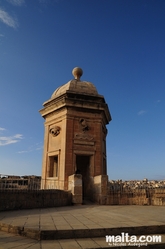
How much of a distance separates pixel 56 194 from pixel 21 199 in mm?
1750

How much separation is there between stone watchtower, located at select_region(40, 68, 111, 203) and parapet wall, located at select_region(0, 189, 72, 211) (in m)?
1.93

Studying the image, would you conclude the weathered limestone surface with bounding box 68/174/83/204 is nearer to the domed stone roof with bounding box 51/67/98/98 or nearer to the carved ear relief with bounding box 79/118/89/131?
the carved ear relief with bounding box 79/118/89/131

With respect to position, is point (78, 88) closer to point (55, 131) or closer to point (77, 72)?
point (77, 72)

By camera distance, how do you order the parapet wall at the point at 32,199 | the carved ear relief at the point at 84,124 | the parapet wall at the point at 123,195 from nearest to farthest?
Answer: the parapet wall at the point at 32,199
the parapet wall at the point at 123,195
the carved ear relief at the point at 84,124

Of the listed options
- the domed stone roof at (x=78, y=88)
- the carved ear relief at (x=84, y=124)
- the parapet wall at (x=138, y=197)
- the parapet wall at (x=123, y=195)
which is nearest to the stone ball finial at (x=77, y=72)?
the domed stone roof at (x=78, y=88)

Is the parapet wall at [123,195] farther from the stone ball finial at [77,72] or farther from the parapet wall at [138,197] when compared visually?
the stone ball finial at [77,72]

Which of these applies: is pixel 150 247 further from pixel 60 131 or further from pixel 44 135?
pixel 44 135

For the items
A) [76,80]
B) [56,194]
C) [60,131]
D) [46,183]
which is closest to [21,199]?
[56,194]

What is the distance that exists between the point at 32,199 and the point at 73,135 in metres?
5.02

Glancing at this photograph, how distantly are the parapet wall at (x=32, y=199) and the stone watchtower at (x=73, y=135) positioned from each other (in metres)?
1.93

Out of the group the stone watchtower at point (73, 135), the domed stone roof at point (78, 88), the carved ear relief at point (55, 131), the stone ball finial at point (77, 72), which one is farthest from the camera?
the stone ball finial at point (77, 72)

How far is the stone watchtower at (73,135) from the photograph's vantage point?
12.1 metres

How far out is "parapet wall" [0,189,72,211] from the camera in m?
7.79

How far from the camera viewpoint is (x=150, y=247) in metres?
4.09
